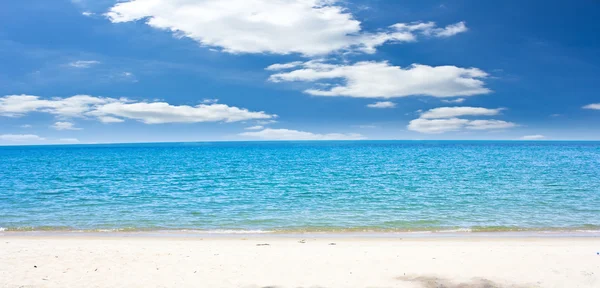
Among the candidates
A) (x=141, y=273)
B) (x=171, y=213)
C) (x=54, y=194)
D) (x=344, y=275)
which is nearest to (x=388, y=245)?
(x=344, y=275)

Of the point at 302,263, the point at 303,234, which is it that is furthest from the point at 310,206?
the point at 302,263

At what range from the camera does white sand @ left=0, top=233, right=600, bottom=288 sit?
11.1 meters

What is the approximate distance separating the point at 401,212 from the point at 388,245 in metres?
7.67

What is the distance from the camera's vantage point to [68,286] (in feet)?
35.2

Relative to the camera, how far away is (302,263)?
13.0 meters

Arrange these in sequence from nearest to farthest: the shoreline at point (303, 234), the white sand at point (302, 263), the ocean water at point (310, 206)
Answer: the white sand at point (302, 263) < the shoreline at point (303, 234) < the ocean water at point (310, 206)

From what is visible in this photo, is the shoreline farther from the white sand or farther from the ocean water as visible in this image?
the white sand

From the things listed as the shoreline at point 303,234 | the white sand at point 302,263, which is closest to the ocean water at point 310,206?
the shoreline at point 303,234

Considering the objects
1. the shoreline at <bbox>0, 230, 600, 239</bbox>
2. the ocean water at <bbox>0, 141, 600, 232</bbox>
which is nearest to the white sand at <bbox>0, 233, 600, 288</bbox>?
the shoreline at <bbox>0, 230, 600, 239</bbox>

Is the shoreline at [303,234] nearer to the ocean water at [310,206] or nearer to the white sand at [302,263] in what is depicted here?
the ocean water at [310,206]

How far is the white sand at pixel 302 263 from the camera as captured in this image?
1110 centimetres

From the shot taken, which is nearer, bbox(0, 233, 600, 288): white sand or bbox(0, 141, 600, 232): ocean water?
bbox(0, 233, 600, 288): white sand

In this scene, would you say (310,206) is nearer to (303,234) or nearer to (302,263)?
(303,234)

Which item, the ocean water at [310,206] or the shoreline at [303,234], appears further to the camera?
the ocean water at [310,206]
